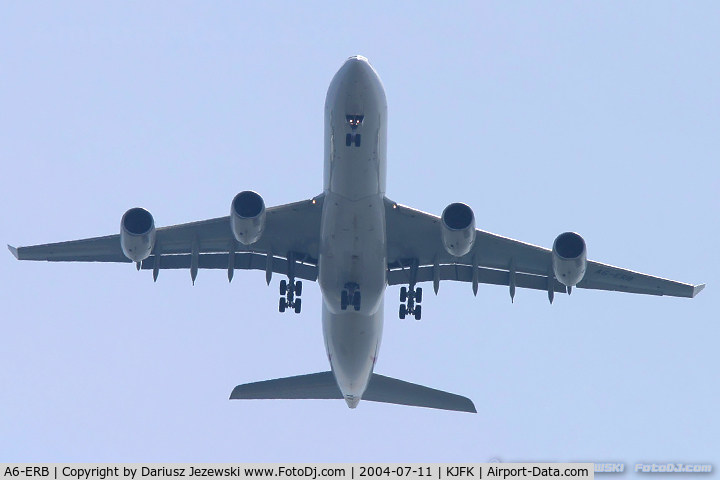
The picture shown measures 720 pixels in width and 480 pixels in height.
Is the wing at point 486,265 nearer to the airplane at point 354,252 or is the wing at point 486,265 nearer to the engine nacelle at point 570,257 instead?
the airplane at point 354,252

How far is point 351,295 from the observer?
108ft

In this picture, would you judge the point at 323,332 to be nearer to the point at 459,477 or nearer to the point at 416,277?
the point at 416,277

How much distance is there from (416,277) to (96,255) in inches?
367

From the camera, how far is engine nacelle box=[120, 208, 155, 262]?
103 ft

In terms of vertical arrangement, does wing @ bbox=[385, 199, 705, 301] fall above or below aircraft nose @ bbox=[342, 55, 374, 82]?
below

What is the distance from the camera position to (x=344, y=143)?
101 feet

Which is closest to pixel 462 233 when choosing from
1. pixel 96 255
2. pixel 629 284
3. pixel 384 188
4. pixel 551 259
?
pixel 384 188

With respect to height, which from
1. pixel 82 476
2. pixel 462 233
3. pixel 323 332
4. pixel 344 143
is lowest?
pixel 82 476

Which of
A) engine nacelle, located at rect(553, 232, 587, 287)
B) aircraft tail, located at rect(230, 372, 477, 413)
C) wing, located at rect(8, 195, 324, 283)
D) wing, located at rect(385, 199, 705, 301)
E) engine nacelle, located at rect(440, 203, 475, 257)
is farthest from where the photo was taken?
aircraft tail, located at rect(230, 372, 477, 413)

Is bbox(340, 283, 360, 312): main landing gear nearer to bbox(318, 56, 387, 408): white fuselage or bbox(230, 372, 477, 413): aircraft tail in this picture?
bbox(318, 56, 387, 408): white fuselage

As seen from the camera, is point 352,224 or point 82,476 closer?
point 82,476

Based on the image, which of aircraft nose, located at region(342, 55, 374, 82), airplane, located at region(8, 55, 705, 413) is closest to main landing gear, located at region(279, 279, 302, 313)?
airplane, located at region(8, 55, 705, 413)

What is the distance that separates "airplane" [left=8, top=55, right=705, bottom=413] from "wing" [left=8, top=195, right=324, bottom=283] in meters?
0.04

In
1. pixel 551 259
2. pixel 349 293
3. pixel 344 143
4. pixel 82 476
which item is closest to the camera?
pixel 82 476
